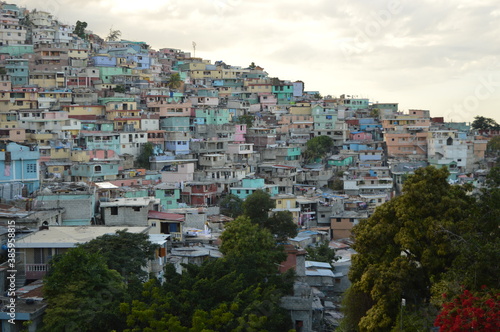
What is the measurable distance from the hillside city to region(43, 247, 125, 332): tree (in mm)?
446

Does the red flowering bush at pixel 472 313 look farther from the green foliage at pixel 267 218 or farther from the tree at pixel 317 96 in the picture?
the tree at pixel 317 96

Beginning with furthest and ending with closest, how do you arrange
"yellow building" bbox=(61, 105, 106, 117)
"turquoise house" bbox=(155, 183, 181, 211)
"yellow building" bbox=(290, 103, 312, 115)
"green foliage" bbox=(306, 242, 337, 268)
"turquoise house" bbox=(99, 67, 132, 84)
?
"yellow building" bbox=(290, 103, 312, 115), "turquoise house" bbox=(99, 67, 132, 84), "yellow building" bbox=(61, 105, 106, 117), "turquoise house" bbox=(155, 183, 181, 211), "green foliage" bbox=(306, 242, 337, 268)

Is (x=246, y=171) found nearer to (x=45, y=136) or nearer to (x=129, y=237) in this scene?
(x=45, y=136)

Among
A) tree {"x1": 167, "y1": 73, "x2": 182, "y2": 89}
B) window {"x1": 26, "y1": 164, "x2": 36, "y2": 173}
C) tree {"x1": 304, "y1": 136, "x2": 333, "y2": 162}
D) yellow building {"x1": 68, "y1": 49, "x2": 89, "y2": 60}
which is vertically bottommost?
window {"x1": 26, "y1": 164, "x2": 36, "y2": 173}

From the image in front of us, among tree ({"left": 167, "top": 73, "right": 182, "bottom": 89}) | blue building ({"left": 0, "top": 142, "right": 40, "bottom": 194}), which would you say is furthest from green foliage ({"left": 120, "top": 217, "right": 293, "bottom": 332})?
tree ({"left": 167, "top": 73, "right": 182, "bottom": 89})

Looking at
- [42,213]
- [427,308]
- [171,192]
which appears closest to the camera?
[427,308]

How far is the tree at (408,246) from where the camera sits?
12.8 metres

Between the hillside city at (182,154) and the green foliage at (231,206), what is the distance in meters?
0.09

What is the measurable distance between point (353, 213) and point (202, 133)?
12.7m

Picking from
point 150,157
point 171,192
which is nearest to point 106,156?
point 150,157

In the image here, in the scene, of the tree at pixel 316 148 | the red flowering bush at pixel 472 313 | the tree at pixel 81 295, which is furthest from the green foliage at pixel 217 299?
the tree at pixel 316 148

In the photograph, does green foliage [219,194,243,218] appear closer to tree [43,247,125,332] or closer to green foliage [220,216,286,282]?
green foliage [220,216,286,282]

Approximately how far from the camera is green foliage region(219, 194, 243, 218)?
28422 mm

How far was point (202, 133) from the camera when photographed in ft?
131
